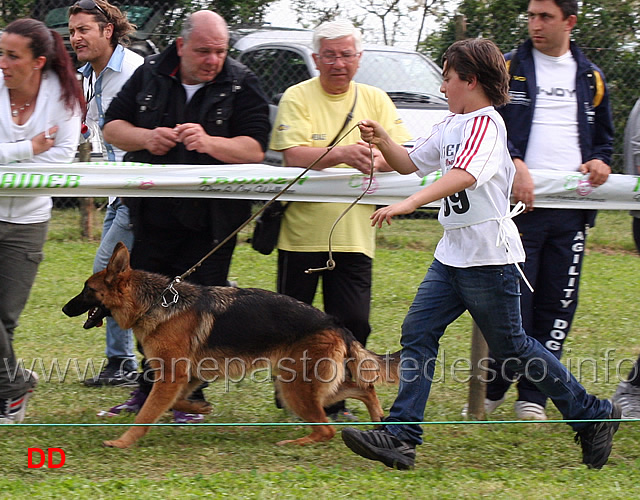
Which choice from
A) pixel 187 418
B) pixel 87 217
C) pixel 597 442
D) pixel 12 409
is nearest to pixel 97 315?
pixel 12 409

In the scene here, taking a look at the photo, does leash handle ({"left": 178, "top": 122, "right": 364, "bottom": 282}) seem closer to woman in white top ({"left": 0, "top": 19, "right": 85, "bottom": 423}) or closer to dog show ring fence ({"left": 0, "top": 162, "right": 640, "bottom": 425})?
dog show ring fence ({"left": 0, "top": 162, "right": 640, "bottom": 425})

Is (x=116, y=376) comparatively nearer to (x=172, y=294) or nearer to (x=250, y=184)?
(x=172, y=294)

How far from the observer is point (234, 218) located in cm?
452

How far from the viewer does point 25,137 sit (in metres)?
4.24

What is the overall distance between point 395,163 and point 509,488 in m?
1.46

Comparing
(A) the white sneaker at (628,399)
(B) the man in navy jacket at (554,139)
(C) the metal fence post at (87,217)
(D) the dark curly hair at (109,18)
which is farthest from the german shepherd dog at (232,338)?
(C) the metal fence post at (87,217)

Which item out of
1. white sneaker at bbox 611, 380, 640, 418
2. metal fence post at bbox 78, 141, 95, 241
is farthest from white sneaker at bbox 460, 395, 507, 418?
metal fence post at bbox 78, 141, 95, 241

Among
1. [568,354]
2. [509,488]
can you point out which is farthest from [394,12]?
[509,488]

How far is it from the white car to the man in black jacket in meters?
4.57

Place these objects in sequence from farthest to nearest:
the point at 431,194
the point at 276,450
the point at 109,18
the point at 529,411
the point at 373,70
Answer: the point at 373,70, the point at 109,18, the point at 529,411, the point at 276,450, the point at 431,194

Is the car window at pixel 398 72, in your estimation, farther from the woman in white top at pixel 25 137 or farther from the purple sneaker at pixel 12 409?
the purple sneaker at pixel 12 409

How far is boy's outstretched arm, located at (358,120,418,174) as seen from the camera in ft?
12.6

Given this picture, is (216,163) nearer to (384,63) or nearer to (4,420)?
(4,420)

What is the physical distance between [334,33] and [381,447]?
1.96 meters
